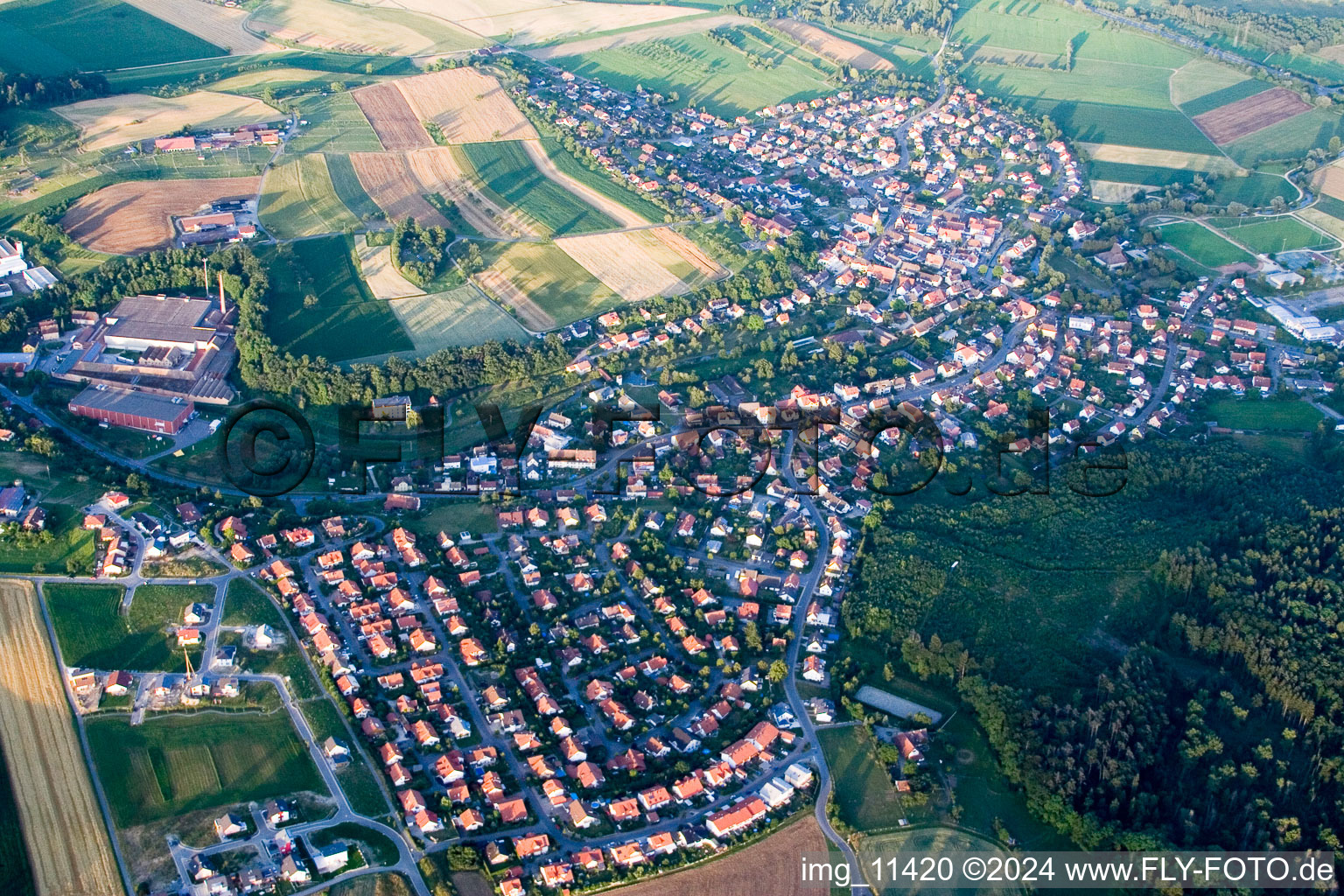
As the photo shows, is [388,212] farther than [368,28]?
No

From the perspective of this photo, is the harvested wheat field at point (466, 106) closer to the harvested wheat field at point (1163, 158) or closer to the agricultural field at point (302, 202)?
the agricultural field at point (302, 202)

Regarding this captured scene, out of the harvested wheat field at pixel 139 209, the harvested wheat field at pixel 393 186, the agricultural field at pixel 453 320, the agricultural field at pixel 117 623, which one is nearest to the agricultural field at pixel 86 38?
the harvested wheat field at pixel 139 209

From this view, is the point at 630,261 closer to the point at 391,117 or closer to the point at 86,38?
the point at 391,117

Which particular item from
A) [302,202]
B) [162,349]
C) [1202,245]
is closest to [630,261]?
[302,202]

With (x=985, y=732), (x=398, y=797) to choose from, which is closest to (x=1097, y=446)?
(x=985, y=732)

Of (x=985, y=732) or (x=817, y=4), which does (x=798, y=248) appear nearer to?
(x=985, y=732)

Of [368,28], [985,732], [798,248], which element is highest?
[368,28]
